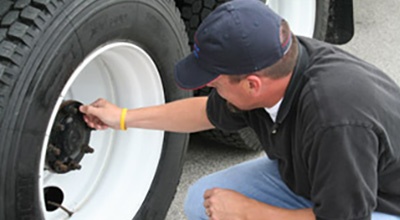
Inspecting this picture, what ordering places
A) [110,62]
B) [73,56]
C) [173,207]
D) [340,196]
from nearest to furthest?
1. [340,196]
2. [73,56]
3. [110,62]
4. [173,207]

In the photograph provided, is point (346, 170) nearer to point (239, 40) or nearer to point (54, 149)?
point (239, 40)

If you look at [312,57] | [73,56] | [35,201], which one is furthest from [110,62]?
[312,57]

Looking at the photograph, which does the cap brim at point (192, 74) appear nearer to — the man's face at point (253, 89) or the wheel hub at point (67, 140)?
the man's face at point (253, 89)

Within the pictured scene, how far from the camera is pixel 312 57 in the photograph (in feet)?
6.02

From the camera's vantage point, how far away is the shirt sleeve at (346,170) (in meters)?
1.61

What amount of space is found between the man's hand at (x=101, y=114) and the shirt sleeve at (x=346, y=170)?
0.74 meters

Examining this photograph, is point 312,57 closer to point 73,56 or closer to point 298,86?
point 298,86

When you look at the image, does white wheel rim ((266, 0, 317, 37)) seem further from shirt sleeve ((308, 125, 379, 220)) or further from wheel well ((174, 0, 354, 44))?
shirt sleeve ((308, 125, 379, 220))

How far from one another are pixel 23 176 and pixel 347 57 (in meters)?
0.94

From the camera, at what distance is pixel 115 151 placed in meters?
2.42

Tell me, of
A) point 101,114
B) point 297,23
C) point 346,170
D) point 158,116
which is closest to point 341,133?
point 346,170

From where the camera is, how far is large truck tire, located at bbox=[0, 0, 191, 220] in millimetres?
1757

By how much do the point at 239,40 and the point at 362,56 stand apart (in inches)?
113

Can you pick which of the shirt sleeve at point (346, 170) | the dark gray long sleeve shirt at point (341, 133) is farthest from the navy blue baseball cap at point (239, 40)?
the shirt sleeve at point (346, 170)
